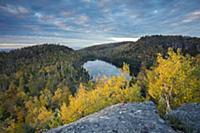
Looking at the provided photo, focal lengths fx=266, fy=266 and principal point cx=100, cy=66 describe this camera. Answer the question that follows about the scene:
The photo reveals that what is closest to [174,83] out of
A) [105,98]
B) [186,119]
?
[105,98]

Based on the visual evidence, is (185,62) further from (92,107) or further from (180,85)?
(92,107)

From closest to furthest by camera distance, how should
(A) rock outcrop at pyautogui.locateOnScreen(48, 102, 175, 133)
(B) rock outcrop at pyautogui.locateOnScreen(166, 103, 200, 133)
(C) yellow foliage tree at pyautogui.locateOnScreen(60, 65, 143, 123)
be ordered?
(A) rock outcrop at pyautogui.locateOnScreen(48, 102, 175, 133)
(B) rock outcrop at pyautogui.locateOnScreen(166, 103, 200, 133)
(C) yellow foliage tree at pyautogui.locateOnScreen(60, 65, 143, 123)

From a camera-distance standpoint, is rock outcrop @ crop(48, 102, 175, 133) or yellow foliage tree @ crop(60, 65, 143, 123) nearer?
rock outcrop @ crop(48, 102, 175, 133)

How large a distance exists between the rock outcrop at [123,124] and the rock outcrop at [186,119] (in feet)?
4.43

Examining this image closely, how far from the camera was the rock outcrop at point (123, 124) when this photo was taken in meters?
16.9

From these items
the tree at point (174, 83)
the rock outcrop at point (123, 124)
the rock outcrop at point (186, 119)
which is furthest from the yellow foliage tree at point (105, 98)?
the rock outcrop at point (123, 124)

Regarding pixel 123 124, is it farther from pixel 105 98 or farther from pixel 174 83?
pixel 105 98

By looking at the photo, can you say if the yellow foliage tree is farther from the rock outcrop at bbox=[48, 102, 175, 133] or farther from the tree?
the rock outcrop at bbox=[48, 102, 175, 133]

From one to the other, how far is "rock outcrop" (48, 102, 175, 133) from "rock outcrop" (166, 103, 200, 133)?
→ 135cm

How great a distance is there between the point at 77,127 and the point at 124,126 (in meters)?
3.08

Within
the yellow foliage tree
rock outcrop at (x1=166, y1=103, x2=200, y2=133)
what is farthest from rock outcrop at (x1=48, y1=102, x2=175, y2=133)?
the yellow foliage tree

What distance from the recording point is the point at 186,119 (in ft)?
69.9

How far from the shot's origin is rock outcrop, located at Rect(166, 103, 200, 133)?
19578 millimetres

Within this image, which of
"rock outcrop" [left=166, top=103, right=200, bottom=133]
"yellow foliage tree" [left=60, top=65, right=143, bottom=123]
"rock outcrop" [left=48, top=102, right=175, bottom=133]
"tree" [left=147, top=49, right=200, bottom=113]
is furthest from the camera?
"yellow foliage tree" [left=60, top=65, right=143, bottom=123]
